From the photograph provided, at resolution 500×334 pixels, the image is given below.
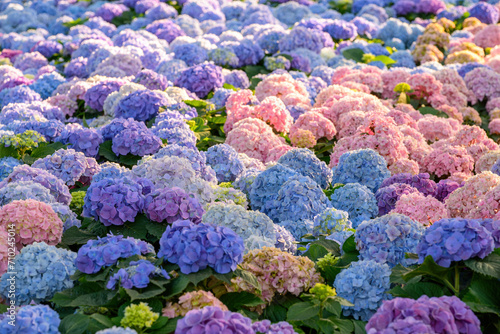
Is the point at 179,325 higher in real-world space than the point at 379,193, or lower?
higher

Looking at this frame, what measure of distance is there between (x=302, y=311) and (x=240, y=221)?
3.94 feet

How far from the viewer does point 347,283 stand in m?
3.75

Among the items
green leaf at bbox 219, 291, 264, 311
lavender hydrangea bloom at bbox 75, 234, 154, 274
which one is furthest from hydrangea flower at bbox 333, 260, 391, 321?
lavender hydrangea bloom at bbox 75, 234, 154, 274

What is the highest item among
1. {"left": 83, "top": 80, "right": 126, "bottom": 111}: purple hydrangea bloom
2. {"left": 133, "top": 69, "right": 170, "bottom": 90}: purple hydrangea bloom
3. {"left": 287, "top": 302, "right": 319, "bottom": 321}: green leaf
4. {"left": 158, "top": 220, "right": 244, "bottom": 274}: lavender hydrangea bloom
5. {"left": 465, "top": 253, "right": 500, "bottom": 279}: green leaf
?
{"left": 465, "top": 253, "right": 500, "bottom": 279}: green leaf

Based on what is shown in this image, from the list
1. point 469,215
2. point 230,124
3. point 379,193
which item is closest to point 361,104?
point 230,124

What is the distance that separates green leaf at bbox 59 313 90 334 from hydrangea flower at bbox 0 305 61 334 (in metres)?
0.03

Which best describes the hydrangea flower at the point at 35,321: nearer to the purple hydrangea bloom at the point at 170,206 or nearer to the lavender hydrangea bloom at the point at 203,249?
the lavender hydrangea bloom at the point at 203,249

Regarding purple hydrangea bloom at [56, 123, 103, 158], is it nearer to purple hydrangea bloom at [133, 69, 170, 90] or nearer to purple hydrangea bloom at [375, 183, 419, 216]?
purple hydrangea bloom at [133, 69, 170, 90]

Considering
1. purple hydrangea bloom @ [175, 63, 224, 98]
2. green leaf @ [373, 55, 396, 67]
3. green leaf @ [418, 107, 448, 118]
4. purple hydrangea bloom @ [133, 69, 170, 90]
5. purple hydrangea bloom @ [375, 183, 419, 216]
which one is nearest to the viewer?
purple hydrangea bloom @ [375, 183, 419, 216]

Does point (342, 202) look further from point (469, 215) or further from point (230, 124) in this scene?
point (230, 124)

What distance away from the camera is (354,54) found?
1144 cm

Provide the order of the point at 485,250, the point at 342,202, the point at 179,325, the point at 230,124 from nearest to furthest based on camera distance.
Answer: the point at 179,325, the point at 485,250, the point at 342,202, the point at 230,124

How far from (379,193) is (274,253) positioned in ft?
6.56

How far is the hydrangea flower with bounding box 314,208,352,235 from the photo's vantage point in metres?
4.68
